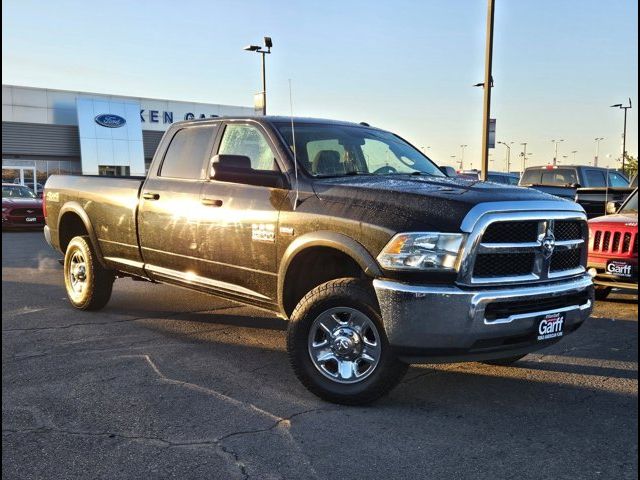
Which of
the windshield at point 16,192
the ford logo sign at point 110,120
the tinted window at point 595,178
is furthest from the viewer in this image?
the ford logo sign at point 110,120

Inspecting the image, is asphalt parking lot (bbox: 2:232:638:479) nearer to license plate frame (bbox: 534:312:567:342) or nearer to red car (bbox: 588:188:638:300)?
license plate frame (bbox: 534:312:567:342)

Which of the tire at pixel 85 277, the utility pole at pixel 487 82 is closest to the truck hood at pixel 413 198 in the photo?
the tire at pixel 85 277

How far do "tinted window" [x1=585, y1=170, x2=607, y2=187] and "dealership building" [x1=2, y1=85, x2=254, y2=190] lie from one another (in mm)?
23325

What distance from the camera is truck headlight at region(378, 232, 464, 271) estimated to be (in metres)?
3.60

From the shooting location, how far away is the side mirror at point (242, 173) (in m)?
4.52

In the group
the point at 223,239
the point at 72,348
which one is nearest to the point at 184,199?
the point at 223,239

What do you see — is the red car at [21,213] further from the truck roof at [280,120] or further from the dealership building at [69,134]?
the dealership building at [69,134]

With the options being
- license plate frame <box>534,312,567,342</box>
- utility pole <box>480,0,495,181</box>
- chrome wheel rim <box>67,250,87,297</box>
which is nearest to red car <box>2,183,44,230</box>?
chrome wheel rim <box>67,250,87,297</box>

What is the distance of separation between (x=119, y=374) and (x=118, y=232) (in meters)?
1.97

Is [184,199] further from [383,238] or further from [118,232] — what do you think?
[383,238]

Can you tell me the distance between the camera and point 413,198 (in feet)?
12.6

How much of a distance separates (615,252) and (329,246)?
177 inches

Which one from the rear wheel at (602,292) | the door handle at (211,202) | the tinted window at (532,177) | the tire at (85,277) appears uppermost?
the door handle at (211,202)

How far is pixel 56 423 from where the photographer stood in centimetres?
363
